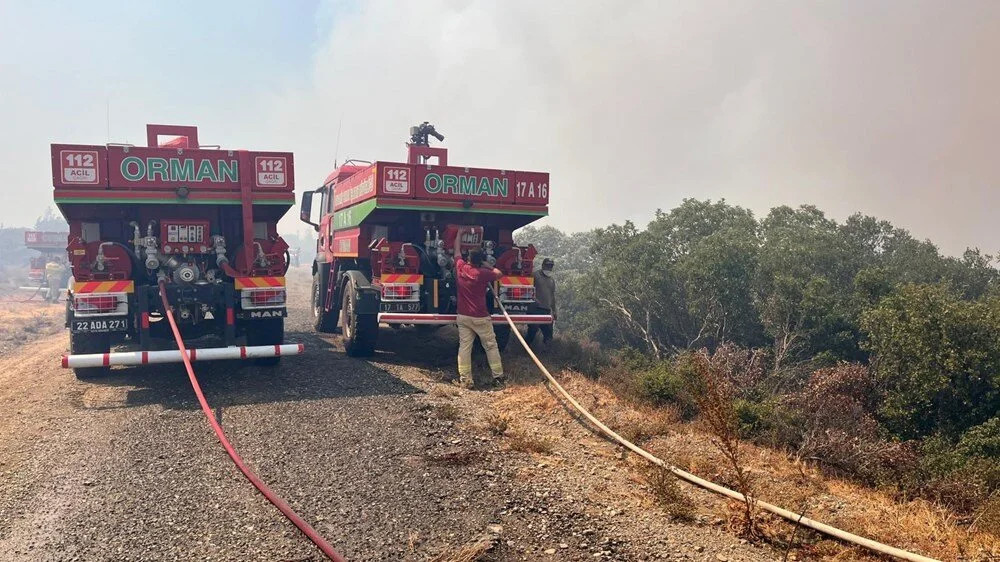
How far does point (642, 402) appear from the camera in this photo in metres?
7.73

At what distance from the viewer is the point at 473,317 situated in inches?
338

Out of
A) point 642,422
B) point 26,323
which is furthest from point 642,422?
point 26,323

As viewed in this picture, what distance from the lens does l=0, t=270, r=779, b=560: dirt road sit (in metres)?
4.10

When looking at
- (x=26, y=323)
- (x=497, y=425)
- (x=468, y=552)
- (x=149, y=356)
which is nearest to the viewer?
(x=468, y=552)

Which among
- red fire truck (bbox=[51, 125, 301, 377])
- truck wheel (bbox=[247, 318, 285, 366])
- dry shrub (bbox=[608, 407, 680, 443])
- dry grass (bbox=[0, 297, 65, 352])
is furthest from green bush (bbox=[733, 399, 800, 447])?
dry grass (bbox=[0, 297, 65, 352])

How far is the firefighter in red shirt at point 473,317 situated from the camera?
855cm

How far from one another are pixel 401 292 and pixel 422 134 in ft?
17.2

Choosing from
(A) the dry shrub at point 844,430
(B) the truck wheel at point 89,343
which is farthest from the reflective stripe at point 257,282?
(A) the dry shrub at point 844,430

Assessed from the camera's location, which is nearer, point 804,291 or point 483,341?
point 483,341

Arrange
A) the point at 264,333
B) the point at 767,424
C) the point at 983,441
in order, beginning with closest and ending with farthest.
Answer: the point at 767,424 < the point at 983,441 < the point at 264,333

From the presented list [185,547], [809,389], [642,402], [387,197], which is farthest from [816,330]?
[185,547]

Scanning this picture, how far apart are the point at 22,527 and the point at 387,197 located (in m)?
5.99

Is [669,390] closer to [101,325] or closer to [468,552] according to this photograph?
[468,552]

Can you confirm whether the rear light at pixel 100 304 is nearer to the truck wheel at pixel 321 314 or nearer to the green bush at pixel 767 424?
the truck wheel at pixel 321 314
